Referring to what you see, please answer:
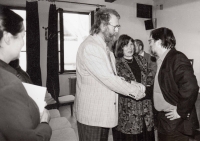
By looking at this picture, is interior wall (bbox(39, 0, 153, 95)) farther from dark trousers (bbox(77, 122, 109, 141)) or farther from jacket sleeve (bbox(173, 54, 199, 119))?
jacket sleeve (bbox(173, 54, 199, 119))

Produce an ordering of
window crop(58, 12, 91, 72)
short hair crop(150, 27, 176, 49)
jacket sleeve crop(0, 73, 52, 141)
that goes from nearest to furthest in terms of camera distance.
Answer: jacket sleeve crop(0, 73, 52, 141) → short hair crop(150, 27, 176, 49) → window crop(58, 12, 91, 72)

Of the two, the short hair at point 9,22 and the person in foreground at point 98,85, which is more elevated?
the short hair at point 9,22

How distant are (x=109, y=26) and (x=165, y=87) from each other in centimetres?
70

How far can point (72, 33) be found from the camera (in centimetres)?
558

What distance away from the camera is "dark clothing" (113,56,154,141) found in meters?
2.10

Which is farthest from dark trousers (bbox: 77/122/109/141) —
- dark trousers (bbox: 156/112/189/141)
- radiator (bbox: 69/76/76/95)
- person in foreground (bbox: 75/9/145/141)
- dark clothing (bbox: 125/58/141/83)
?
radiator (bbox: 69/76/76/95)

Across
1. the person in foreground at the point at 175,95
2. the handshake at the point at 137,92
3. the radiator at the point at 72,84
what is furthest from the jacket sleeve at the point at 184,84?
the radiator at the point at 72,84

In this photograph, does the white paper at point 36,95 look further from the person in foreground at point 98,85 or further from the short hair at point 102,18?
the short hair at point 102,18

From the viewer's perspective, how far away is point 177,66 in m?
1.58

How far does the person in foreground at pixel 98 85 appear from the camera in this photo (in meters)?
1.54

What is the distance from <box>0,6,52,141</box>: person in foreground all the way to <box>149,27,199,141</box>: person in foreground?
111cm

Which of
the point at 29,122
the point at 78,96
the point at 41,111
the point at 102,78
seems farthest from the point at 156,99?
the point at 29,122

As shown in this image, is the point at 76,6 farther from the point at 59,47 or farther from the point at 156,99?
the point at 156,99

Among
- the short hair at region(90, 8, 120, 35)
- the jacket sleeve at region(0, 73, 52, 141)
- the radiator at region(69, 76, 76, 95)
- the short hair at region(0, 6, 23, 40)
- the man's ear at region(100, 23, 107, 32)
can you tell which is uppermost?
the short hair at region(90, 8, 120, 35)
